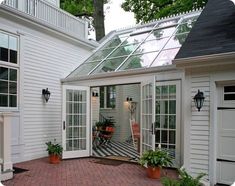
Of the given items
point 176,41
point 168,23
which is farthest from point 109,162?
point 168,23

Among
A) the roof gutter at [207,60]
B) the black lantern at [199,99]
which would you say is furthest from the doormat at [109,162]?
the roof gutter at [207,60]

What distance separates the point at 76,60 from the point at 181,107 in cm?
438

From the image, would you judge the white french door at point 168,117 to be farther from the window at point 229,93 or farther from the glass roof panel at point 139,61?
the window at point 229,93

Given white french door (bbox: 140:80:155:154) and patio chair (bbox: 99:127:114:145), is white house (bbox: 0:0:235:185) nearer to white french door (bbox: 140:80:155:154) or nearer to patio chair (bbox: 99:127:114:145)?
white french door (bbox: 140:80:155:154)

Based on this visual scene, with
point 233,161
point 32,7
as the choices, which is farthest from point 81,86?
point 233,161

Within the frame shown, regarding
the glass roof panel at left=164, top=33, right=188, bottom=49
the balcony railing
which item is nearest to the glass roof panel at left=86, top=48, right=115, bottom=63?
the balcony railing

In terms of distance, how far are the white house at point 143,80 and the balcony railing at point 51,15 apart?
0.16ft

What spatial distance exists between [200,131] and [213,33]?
2001 mm

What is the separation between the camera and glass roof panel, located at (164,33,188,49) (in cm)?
699

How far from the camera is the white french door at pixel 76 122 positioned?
7066mm

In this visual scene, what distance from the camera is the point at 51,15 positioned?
791cm

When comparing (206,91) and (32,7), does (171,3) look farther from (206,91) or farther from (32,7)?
(206,91)

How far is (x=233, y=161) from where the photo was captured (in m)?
4.59

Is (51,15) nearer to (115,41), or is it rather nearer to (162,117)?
(115,41)
